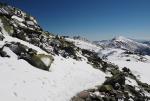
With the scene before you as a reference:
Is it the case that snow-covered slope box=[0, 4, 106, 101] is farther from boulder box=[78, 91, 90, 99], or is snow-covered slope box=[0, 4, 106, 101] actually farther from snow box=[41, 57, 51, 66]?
boulder box=[78, 91, 90, 99]

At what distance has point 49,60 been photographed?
3145 centimetres

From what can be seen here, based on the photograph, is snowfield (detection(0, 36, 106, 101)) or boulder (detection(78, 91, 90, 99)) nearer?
snowfield (detection(0, 36, 106, 101))

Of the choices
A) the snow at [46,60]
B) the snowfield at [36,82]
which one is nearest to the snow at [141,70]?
the snowfield at [36,82]

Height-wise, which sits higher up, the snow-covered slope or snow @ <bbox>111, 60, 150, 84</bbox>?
the snow-covered slope

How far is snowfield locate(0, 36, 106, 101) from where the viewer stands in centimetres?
2103

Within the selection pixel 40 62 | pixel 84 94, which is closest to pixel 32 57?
pixel 40 62

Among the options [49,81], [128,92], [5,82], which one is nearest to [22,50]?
[49,81]

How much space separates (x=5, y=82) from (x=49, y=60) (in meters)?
10.2

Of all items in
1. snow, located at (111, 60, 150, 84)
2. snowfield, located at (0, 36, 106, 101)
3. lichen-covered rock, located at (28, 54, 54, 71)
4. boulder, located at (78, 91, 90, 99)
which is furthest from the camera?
snow, located at (111, 60, 150, 84)

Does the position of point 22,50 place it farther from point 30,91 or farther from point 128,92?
point 128,92

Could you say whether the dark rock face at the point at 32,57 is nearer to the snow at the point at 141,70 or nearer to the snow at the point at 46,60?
the snow at the point at 46,60

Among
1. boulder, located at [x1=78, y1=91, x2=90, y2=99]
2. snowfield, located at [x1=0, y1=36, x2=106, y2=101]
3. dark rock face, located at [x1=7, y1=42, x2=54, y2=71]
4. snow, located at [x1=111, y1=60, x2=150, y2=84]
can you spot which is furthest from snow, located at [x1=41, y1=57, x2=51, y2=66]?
snow, located at [x1=111, y1=60, x2=150, y2=84]

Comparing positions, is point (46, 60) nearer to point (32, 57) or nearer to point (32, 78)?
point (32, 57)

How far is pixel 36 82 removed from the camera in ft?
80.9
